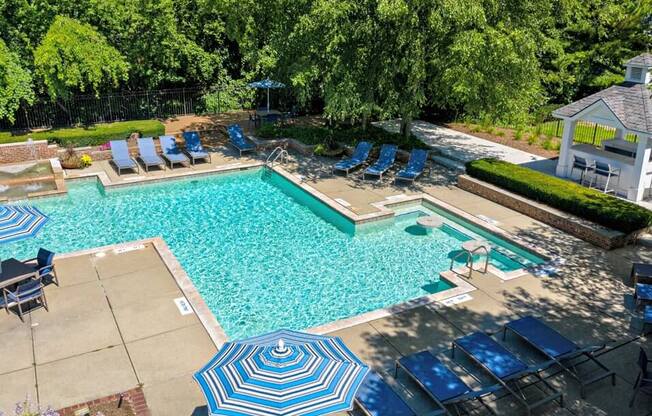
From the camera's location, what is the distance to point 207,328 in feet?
37.1

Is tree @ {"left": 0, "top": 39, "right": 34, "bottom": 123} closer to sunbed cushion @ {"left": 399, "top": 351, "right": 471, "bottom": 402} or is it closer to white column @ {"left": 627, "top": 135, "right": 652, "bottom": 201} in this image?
sunbed cushion @ {"left": 399, "top": 351, "right": 471, "bottom": 402}

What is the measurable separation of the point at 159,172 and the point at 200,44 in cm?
1057

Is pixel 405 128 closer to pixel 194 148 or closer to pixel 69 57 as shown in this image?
pixel 194 148

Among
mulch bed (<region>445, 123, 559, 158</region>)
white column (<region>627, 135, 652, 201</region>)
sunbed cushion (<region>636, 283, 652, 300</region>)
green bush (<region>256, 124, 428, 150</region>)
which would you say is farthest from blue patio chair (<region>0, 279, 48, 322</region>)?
mulch bed (<region>445, 123, 559, 158</region>)

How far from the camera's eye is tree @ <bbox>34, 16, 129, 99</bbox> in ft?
74.6

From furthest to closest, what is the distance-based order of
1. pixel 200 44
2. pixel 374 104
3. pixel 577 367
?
1. pixel 200 44
2. pixel 374 104
3. pixel 577 367

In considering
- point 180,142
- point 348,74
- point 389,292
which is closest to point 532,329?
point 389,292

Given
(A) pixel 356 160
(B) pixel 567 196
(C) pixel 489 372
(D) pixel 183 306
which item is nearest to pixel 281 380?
(C) pixel 489 372

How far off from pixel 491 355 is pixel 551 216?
26.1ft

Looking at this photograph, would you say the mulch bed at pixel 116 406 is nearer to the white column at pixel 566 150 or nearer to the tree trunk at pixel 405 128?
the white column at pixel 566 150

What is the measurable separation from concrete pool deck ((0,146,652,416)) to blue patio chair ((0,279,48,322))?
0.27 meters

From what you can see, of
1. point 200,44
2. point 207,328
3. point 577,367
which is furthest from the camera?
point 200,44

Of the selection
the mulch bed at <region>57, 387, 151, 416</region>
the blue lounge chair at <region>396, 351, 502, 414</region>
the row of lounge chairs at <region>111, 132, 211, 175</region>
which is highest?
the row of lounge chairs at <region>111, 132, 211, 175</region>

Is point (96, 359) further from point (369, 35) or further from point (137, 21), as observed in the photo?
point (137, 21)
